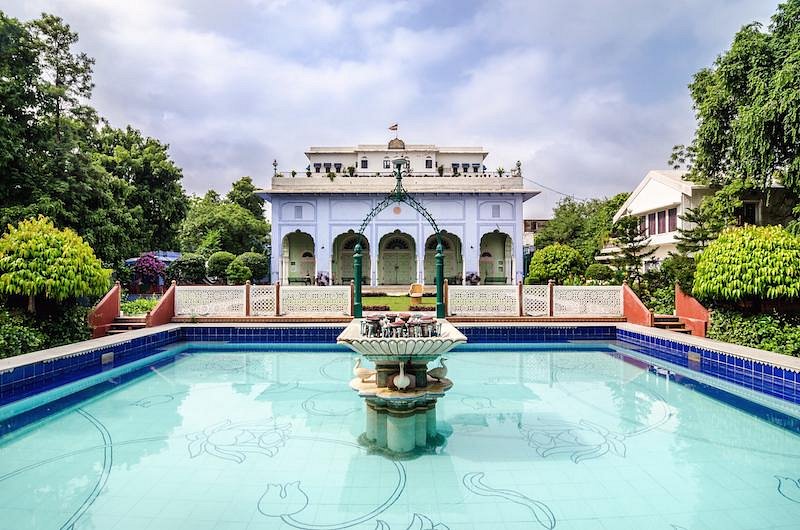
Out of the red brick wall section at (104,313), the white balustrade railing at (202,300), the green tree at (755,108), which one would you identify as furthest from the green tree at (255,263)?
the green tree at (755,108)

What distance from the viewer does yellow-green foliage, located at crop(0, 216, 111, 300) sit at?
772 centimetres

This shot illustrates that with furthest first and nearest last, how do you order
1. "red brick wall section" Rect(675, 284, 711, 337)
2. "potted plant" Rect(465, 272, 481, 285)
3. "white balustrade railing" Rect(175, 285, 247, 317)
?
1. "potted plant" Rect(465, 272, 481, 285)
2. "white balustrade railing" Rect(175, 285, 247, 317)
3. "red brick wall section" Rect(675, 284, 711, 337)

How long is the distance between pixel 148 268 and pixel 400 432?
19.2 m

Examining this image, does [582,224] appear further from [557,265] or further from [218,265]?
[218,265]

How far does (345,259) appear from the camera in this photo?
25516 millimetres

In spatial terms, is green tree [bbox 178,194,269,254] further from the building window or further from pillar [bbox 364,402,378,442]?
pillar [bbox 364,402,378,442]

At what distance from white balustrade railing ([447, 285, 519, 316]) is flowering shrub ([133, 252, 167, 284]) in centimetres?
1448

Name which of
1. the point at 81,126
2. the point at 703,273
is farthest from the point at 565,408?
the point at 81,126

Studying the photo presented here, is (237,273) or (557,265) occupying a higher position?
(557,265)

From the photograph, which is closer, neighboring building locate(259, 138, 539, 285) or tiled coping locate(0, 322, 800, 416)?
tiled coping locate(0, 322, 800, 416)

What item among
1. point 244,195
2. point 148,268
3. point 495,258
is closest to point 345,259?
point 495,258

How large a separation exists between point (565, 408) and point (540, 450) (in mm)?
1554

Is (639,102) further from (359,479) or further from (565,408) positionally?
(359,479)

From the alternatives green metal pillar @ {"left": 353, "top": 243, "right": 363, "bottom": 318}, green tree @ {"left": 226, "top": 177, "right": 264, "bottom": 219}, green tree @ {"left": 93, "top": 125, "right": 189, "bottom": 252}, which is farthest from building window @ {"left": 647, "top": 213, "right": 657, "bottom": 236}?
green tree @ {"left": 226, "top": 177, "right": 264, "bottom": 219}
